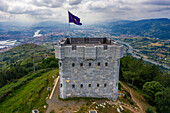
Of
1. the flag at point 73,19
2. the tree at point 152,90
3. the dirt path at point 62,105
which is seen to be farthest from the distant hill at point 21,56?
the tree at point 152,90

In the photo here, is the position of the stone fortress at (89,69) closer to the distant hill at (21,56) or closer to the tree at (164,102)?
the tree at (164,102)

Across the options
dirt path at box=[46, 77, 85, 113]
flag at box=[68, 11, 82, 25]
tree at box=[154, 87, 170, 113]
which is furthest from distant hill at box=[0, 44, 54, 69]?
tree at box=[154, 87, 170, 113]

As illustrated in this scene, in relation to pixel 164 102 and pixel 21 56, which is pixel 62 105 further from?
pixel 21 56

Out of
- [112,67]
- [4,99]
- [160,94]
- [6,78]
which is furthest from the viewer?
[6,78]

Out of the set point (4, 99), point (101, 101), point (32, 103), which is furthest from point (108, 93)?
point (4, 99)

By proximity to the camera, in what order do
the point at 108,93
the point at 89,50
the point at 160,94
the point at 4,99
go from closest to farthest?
the point at 89,50 → the point at 108,93 → the point at 160,94 → the point at 4,99

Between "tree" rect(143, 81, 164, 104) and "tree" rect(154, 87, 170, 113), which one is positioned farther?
"tree" rect(143, 81, 164, 104)

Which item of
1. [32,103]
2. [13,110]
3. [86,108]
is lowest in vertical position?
[13,110]

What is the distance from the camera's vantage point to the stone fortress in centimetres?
1895

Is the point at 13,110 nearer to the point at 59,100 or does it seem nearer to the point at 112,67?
the point at 59,100

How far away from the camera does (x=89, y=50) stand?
738 inches

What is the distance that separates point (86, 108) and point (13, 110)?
16245 mm

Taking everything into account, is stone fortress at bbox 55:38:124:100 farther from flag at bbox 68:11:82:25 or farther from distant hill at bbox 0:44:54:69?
distant hill at bbox 0:44:54:69

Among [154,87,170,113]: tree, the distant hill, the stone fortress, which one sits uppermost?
the stone fortress
